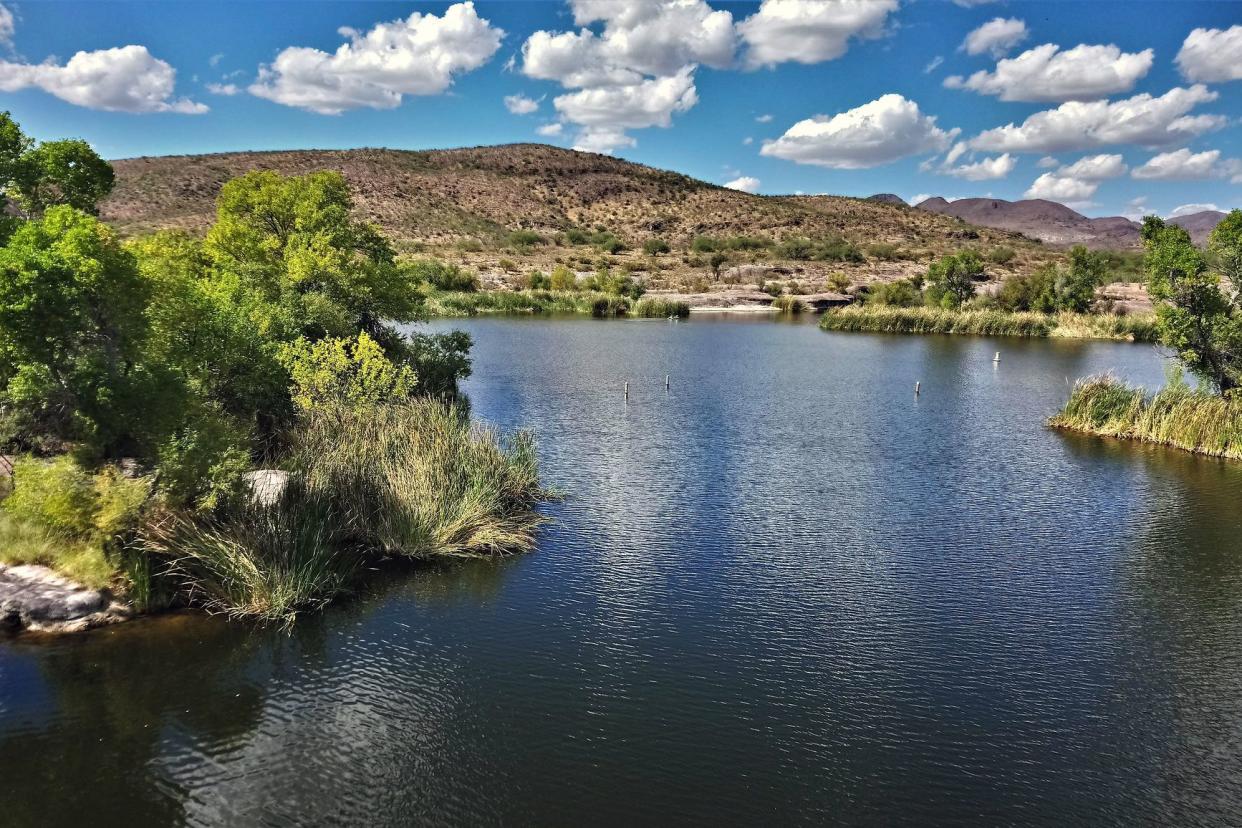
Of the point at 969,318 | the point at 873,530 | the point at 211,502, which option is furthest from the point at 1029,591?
the point at 969,318

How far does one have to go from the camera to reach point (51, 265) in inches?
429

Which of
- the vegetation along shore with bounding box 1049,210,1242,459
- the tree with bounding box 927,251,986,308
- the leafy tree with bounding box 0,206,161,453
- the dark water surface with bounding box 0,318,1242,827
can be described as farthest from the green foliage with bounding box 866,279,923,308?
the leafy tree with bounding box 0,206,161,453

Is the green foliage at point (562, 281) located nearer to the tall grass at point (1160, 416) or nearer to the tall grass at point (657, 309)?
the tall grass at point (657, 309)

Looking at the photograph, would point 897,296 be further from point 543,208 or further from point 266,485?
point 266,485

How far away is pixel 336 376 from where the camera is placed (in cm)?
1866

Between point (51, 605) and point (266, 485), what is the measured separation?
→ 362 cm

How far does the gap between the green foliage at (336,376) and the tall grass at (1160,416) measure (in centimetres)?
2224

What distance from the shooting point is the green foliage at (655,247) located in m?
96.6

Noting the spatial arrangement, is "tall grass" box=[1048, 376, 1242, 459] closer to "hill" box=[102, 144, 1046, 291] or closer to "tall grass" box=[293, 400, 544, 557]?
"tall grass" box=[293, 400, 544, 557]

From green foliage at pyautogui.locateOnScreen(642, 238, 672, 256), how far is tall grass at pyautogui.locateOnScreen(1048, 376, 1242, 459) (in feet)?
234

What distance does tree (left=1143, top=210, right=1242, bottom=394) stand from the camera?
24312mm

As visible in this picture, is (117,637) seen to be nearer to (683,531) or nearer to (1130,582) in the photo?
(683,531)

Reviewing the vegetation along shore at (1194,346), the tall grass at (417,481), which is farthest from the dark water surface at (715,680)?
the vegetation along shore at (1194,346)

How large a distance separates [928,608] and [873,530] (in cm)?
362
